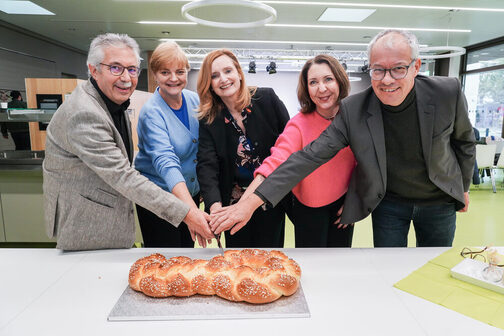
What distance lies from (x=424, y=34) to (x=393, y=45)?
8750 millimetres

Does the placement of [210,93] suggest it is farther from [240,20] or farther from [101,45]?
[240,20]

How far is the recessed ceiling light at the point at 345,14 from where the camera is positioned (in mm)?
6723

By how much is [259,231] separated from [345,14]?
6463 mm

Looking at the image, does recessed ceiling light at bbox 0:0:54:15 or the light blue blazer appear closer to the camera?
the light blue blazer

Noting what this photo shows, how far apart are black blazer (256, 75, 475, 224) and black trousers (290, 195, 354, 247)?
0.59 ft

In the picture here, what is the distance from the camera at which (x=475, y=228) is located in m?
4.18

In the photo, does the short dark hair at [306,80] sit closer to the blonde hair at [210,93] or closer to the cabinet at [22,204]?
the blonde hair at [210,93]

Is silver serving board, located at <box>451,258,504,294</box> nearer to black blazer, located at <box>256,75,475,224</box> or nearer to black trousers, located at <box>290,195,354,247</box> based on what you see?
black blazer, located at <box>256,75,475,224</box>

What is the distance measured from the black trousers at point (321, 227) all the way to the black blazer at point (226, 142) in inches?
15.6

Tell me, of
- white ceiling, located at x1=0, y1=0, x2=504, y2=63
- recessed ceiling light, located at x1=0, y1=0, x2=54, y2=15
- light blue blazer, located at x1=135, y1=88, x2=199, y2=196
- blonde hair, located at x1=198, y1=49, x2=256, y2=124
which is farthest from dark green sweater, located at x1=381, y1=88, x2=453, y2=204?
recessed ceiling light, located at x1=0, y1=0, x2=54, y2=15

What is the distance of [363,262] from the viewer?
133cm

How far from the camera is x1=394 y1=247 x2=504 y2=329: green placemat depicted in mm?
983

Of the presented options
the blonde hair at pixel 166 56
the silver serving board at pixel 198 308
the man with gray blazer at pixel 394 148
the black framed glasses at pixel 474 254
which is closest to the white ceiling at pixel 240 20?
the blonde hair at pixel 166 56

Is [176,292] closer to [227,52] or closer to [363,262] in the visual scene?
[363,262]
